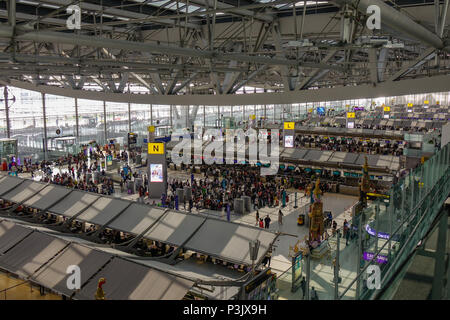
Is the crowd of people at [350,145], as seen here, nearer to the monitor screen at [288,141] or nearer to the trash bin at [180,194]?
the monitor screen at [288,141]

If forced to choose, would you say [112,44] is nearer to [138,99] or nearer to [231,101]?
[231,101]

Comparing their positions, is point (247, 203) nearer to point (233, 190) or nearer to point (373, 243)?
point (233, 190)

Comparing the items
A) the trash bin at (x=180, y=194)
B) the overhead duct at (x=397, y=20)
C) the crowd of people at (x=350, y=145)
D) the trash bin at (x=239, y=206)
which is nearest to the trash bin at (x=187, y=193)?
the trash bin at (x=180, y=194)

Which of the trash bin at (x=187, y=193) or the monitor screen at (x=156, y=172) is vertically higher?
the monitor screen at (x=156, y=172)

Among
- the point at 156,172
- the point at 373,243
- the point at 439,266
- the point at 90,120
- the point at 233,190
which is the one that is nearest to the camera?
the point at 439,266

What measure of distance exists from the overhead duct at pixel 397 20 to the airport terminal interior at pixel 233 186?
0.05m

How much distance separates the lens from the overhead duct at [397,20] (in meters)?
6.15

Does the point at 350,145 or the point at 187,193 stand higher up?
the point at 350,145

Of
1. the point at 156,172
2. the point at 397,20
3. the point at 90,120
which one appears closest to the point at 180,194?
the point at 156,172

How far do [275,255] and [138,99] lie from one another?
43.0 feet

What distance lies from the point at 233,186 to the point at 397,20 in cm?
1782

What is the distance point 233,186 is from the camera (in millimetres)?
24797

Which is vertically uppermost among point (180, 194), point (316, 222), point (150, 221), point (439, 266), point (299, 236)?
point (439, 266)
